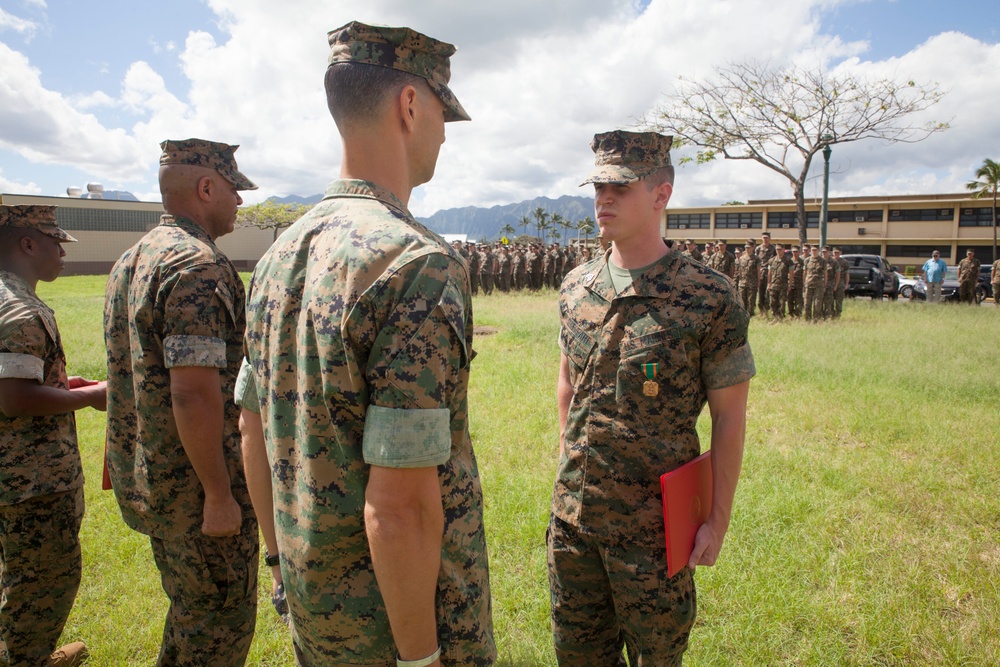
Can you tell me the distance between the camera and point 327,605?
1227 mm

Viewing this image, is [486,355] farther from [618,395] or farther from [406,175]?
[406,175]

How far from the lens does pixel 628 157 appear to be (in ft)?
7.32

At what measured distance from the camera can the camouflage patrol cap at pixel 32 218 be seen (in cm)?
256

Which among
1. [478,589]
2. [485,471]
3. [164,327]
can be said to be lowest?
[485,471]

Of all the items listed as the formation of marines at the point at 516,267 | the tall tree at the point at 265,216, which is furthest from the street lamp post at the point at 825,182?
the tall tree at the point at 265,216

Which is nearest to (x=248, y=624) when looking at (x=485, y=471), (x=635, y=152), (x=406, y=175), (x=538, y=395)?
(x=406, y=175)

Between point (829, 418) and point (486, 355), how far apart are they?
16.2ft

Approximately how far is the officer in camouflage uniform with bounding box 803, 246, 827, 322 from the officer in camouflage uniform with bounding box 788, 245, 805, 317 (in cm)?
24

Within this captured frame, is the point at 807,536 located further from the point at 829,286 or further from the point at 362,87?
the point at 829,286

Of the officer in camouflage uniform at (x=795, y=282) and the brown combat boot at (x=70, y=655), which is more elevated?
the officer in camouflage uniform at (x=795, y=282)

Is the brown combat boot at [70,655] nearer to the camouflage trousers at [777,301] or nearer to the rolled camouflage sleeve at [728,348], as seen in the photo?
the rolled camouflage sleeve at [728,348]

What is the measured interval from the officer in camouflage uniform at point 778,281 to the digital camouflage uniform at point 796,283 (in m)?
0.10

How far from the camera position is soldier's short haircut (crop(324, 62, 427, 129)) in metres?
1.25

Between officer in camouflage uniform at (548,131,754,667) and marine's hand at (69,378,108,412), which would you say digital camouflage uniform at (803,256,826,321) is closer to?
officer in camouflage uniform at (548,131,754,667)
